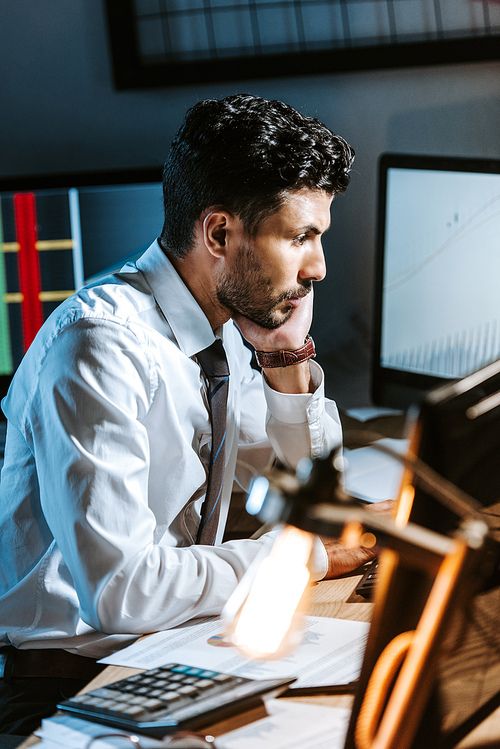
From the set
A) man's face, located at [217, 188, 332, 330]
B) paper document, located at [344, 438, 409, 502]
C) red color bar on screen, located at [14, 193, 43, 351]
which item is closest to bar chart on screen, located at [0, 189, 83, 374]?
red color bar on screen, located at [14, 193, 43, 351]

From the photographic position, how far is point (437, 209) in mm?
1703

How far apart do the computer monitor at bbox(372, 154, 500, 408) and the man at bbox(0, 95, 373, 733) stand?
373 millimetres

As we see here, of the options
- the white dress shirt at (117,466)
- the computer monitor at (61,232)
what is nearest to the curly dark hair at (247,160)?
the white dress shirt at (117,466)

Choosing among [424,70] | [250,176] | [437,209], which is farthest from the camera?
[424,70]

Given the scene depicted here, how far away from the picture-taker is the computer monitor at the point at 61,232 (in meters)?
1.86

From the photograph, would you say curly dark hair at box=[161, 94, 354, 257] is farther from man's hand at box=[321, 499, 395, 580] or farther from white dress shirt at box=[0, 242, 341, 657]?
man's hand at box=[321, 499, 395, 580]

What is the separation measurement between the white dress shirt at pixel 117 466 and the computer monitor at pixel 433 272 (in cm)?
44

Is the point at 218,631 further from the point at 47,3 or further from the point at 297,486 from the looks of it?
the point at 47,3

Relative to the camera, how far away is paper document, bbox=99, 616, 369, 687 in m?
0.82

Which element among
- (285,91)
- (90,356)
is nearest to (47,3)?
(285,91)

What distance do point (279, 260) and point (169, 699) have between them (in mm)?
739

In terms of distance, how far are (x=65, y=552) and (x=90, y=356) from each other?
264 millimetres

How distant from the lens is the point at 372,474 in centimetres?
135

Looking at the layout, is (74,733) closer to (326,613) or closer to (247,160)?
(326,613)
